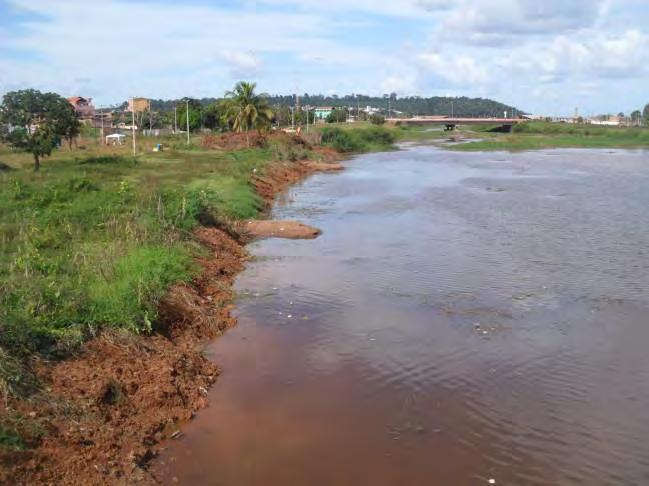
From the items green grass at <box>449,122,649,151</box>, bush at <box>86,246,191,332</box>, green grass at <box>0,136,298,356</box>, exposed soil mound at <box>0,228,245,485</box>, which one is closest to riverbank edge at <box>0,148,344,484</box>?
exposed soil mound at <box>0,228,245,485</box>

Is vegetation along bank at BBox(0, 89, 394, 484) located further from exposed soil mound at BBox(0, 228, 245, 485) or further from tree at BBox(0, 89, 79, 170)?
tree at BBox(0, 89, 79, 170)

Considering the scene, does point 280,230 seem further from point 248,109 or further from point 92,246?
point 248,109

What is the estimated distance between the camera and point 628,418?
29.2 ft

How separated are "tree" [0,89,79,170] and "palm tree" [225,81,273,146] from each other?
20630 mm

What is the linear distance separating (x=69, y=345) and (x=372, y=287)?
7.63 m

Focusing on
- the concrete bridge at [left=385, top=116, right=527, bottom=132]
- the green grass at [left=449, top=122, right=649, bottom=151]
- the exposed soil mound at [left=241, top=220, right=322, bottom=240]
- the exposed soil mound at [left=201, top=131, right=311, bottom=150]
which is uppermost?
the concrete bridge at [left=385, top=116, right=527, bottom=132]

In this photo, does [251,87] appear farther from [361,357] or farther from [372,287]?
[361,357]

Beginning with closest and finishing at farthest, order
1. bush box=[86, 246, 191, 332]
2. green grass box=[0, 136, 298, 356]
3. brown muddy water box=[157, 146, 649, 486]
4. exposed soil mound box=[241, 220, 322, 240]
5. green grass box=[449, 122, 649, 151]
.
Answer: brown muddy water box=[157, 146, 649, 486] < green grass box=[0, 136, 298, 356] < bush box=[86, 246, 191, 332] < exposed soil mound box=[241, 220, 322, 240] < green grass box=[449, 122, 649, 151]

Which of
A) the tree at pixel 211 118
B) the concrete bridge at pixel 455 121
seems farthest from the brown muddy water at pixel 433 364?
the concrete bridge at pixel 455 121

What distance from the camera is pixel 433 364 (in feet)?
34.9

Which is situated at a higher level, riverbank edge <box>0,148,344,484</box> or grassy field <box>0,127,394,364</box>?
grassy field <box>0,127,394,364</box>

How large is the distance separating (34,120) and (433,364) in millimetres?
30134

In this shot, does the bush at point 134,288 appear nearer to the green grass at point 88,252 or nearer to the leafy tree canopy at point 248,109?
the green grass at point 88,252

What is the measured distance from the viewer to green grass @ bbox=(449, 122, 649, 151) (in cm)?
8119
